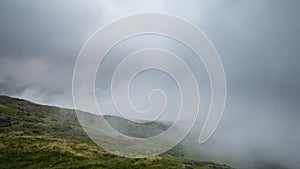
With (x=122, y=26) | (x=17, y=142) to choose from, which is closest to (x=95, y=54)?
(x=122, y=26)

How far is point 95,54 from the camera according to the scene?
48312 millimetres

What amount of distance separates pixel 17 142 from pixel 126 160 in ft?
127

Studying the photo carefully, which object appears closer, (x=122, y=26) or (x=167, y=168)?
(x=122, y=26)

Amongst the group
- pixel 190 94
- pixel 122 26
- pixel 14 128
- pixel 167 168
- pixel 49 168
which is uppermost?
pixel 122 26

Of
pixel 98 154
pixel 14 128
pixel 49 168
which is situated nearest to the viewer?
pixel 49 168

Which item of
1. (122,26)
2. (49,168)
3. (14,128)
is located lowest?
(49,168)

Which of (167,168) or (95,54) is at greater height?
(95,54)

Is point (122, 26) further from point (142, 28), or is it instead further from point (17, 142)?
point (17, 142)

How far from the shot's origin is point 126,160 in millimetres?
66312

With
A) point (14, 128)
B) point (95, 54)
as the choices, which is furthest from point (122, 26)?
point (14, 128)

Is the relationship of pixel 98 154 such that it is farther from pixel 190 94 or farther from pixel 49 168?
pixel 190 94

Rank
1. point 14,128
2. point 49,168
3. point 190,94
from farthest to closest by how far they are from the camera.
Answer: point 14,128 < point 49,168 < point 190,94

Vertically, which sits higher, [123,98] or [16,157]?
[123,98]

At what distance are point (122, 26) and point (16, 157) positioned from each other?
47.7m
